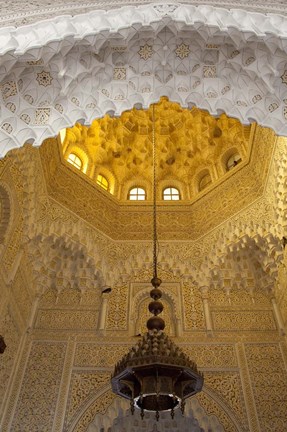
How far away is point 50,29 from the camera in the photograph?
332cm

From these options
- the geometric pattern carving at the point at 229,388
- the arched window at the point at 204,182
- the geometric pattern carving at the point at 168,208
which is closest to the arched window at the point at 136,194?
the geometric pattern carving at the point at 168,208

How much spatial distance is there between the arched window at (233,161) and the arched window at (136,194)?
1581 mm

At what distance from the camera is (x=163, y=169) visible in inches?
314

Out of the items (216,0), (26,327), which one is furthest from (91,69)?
(26,327)

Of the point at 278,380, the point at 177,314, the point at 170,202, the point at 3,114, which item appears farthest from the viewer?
the point at 170,202

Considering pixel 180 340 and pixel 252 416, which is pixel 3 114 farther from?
pixel 252 416

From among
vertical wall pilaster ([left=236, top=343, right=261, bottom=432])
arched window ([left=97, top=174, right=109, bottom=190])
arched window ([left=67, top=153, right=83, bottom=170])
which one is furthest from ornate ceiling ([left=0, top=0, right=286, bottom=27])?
vertical wall pilaster ([left=236, top=343, right=261, bottom=432])

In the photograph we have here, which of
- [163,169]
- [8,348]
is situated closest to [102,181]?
[163,169]

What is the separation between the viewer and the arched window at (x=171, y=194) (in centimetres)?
767

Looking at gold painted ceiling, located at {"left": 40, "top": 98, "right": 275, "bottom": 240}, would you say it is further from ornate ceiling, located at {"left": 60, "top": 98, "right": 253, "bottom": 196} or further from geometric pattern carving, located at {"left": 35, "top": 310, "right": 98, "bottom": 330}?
geometric pattern carving, located at {"left": 35, "top": 310, "right": 98, "bottom": 330}

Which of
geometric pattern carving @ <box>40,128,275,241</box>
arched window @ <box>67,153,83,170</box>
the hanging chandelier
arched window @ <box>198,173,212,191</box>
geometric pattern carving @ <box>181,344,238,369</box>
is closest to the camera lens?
the hanging chandelier

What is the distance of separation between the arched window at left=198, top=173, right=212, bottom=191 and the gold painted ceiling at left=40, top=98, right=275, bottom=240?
56 millimetres

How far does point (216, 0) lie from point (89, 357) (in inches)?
180

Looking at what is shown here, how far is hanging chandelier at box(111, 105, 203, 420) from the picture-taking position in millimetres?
3676
